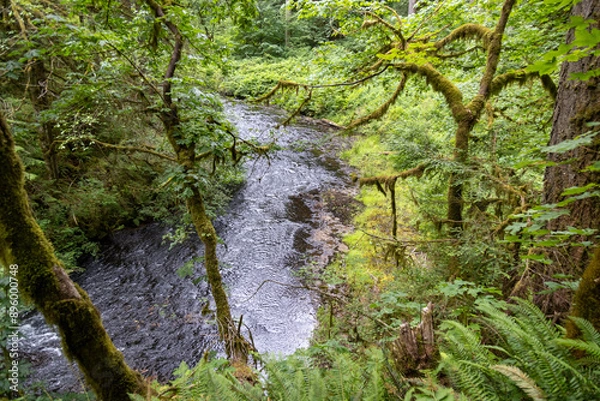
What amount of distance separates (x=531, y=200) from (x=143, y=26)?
4494 millimetres

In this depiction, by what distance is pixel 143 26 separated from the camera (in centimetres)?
331

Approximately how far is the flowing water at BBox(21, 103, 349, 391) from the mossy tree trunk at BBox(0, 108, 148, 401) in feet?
6.77

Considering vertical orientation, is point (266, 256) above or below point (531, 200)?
below

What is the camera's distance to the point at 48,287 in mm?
1725

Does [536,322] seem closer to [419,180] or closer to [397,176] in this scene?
[397,176]

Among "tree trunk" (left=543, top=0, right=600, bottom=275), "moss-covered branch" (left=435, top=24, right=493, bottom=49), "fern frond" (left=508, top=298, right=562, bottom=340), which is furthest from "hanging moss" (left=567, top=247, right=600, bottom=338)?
"moss-covered branch" (left=435, top=24, right=493, bottom=49)

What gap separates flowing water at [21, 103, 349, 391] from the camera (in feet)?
15.9

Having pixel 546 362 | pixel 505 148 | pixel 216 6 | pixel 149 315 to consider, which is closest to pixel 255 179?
pixel 149 315

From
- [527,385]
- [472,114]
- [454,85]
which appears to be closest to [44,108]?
[454,85]

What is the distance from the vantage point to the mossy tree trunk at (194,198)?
11.0ft

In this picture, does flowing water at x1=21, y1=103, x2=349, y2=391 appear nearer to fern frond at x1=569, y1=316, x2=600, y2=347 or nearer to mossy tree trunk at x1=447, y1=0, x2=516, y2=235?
mossy tree trunk at x1=447, y1=0, x2=516, y2=235

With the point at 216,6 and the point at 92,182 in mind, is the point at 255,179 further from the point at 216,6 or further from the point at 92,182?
the point at 216,6

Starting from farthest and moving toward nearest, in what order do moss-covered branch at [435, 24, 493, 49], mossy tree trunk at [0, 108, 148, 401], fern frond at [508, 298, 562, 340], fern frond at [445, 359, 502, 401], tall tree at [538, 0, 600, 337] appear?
moss-covered branch at [435, 24, 493, 49] < tall tree at [538, 0, 600, 337] < mossy tree trunk at [0, 108, 148, 401] < fern frond at [508, 298, 562, 340] < fern frond at [445, 359, 502, 401]

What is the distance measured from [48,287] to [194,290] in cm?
479
